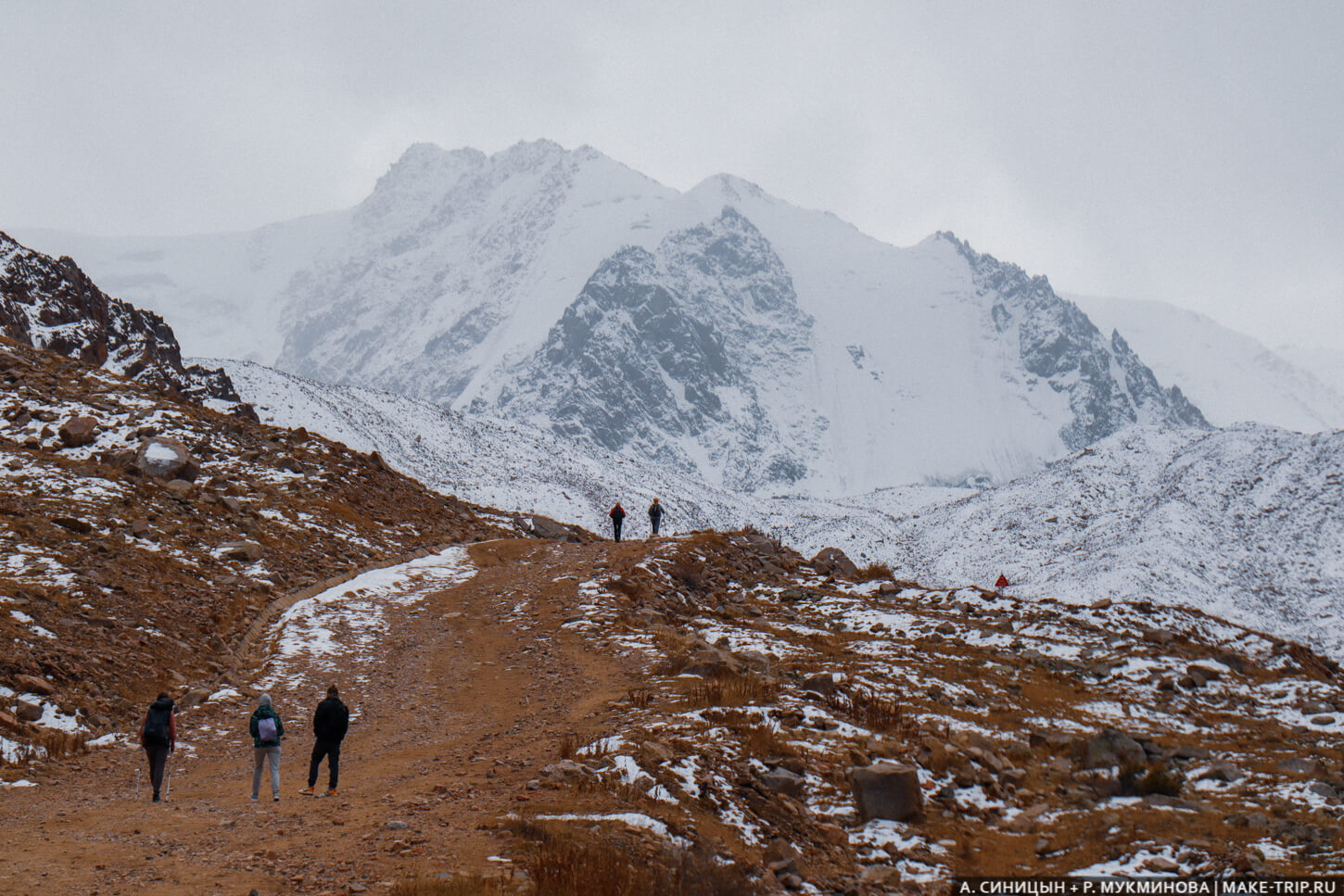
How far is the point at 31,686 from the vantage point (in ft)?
49.8

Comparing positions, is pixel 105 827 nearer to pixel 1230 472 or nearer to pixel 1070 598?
pixel 1070 598

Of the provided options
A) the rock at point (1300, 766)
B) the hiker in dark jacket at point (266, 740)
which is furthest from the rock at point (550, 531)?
the rock at point (1300, 766)

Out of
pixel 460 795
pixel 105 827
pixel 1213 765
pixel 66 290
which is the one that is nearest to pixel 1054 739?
pixel 1213 765

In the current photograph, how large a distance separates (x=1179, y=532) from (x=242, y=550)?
76.2 meters

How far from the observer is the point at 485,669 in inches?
771

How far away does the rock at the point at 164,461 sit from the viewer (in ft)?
92.9

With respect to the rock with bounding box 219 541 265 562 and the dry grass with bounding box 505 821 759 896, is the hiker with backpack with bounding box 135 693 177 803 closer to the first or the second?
the dry grass with bounding box 505 821 759 896

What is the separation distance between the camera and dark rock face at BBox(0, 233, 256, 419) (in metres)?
46.4

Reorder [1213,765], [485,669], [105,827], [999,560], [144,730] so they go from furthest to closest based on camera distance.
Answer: [999,560] → [485,669] → [1213,765] → [144,730] → [105,827]

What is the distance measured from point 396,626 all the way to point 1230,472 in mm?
91855

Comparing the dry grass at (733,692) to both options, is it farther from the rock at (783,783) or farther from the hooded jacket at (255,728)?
the hooded jacket at (255,728)

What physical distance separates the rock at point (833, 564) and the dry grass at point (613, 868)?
22.0 m

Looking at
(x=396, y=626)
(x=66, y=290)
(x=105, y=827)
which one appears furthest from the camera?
(x=66, y=290)

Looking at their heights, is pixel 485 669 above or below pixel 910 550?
below
